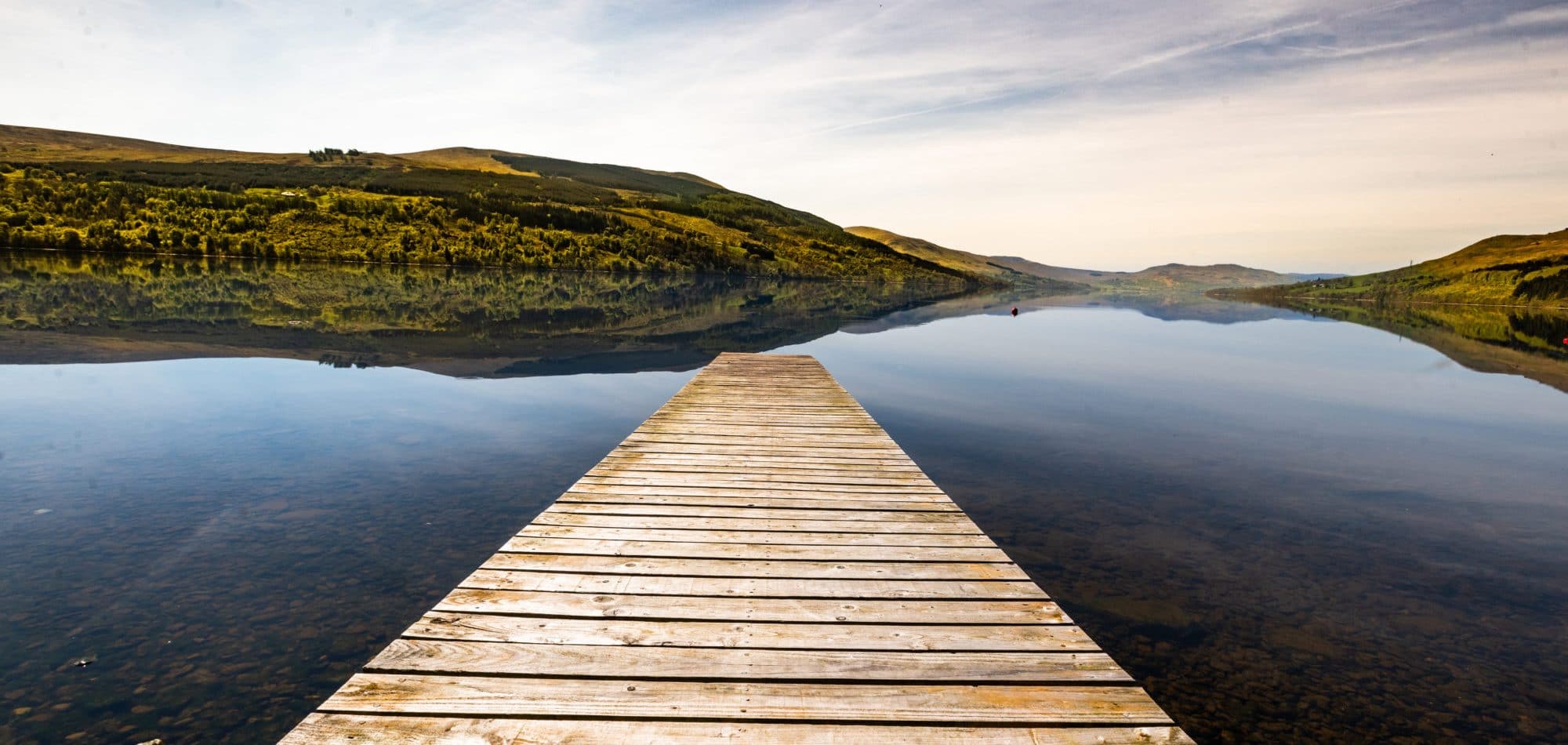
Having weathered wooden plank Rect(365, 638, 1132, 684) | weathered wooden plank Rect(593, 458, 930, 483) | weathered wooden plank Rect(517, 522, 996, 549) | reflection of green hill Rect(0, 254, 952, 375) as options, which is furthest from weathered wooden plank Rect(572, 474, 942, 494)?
reflection of green hill Rect(0, 254, 952, 375)

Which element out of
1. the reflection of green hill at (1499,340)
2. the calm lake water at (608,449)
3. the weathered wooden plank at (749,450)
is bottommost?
the calm lake water at (608,449)

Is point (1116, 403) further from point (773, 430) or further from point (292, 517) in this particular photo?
point (292, 517)

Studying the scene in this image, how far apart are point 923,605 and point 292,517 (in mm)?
8306

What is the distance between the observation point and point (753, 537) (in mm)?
6594

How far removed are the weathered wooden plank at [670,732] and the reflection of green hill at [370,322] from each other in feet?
59.4

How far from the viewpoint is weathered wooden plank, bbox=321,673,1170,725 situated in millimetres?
3766

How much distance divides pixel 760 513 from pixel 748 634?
2.65m

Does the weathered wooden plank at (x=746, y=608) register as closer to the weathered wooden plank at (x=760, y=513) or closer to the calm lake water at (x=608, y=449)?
the calm lake water at (x=608, y=449)

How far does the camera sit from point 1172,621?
719cm

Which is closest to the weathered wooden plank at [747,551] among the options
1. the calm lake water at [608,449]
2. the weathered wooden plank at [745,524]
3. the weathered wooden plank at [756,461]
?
the weathered wooden plank at [745,524]

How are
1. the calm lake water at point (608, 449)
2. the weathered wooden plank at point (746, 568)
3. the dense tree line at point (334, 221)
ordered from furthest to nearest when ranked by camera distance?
the dense tree line at point (334, 221) → the calm lake water at point (608, 449) → the weathered wooden plank at point (746, 568)

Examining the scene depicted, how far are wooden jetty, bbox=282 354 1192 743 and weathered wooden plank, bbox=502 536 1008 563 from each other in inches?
1.0

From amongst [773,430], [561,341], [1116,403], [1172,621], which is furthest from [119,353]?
[1116,403]

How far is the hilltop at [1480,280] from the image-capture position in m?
119
